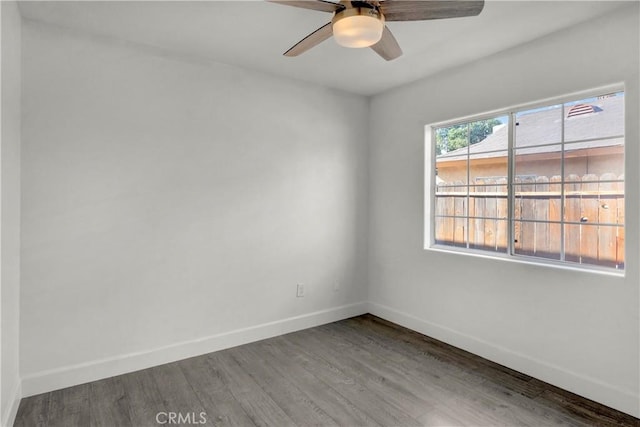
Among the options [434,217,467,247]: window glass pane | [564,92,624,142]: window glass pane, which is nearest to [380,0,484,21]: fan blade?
[564,92,624,142]: window glass pane

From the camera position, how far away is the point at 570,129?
2.60 metres

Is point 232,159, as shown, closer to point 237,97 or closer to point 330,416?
point 237,97

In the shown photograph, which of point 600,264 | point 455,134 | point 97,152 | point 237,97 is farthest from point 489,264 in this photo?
point 97,152

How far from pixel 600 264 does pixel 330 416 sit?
2.11m

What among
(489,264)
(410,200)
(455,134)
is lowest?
(489,264)

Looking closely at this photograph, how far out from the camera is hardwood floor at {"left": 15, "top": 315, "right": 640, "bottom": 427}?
216 cm

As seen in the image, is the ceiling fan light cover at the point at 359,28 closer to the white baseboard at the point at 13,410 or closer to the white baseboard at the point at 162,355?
the white baseboard at the point at 162,355

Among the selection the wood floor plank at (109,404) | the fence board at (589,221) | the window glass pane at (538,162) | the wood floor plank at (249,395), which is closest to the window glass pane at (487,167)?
the window glass pane at (538,162)

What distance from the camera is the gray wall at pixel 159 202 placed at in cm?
245

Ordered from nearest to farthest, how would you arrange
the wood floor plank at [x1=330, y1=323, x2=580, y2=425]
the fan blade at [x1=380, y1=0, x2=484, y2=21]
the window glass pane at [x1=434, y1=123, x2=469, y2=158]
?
1. the fan blade at [x1=380, y1=0, x2=484, y2=21]
2. the wood floor plank at [x1=330, y1=323, x2=580, y2=425]
3. the window glass pane at [x1=434, y1=123, x2=469, y2=158]

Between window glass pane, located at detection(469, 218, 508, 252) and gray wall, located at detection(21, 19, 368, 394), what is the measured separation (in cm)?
141

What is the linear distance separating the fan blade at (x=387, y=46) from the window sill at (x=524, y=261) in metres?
1.87

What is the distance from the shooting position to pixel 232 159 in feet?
10.5

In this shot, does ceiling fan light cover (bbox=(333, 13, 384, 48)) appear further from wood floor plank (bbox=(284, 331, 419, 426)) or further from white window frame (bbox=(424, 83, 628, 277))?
wood floor plank (bbox=(284, 331, 419, 426))
